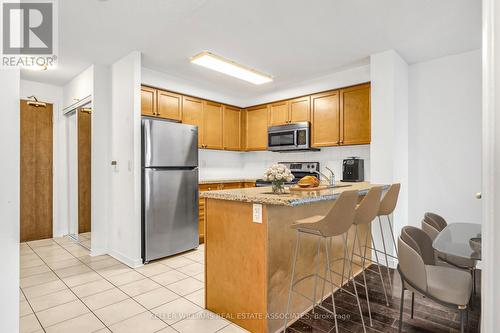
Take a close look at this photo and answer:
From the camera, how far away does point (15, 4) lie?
970mm

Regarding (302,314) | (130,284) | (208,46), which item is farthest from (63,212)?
(302,314)

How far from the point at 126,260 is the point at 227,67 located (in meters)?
2.86

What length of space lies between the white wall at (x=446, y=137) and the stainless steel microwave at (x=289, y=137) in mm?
1511

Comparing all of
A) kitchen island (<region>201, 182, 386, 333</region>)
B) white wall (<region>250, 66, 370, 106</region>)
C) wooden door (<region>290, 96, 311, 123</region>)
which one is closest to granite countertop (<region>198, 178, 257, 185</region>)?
wooden door (<region>290, 96, 311, 123</region>)

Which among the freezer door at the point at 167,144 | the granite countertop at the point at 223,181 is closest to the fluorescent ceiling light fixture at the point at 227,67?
the freezer door at the point at 167,144

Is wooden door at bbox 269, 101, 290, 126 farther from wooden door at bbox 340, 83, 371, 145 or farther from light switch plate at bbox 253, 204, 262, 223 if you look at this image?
light switch plate at bbox 253, 204, 262, 223

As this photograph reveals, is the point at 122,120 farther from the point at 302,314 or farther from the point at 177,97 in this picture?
the point at 302,314

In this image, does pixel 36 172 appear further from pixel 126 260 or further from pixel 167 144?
pixel 167 144

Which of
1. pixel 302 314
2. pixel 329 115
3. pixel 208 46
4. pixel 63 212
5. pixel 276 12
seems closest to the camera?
pixel 302 314

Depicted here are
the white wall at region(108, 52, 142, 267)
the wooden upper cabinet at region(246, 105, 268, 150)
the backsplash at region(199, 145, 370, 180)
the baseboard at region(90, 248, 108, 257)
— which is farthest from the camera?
the wooden upper cabinet at region(246, 105, 268, 150)

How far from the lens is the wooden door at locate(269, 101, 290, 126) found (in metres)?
4.90

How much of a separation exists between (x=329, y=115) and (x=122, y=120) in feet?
9.94

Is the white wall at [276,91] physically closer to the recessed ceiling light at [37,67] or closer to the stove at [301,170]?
the stove at [301,170]

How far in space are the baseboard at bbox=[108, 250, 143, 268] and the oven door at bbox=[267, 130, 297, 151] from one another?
280 cm
